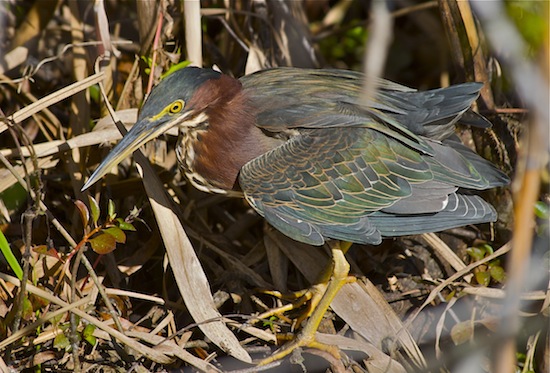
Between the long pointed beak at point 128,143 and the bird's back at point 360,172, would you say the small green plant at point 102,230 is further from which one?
the bird's back at point 360,172

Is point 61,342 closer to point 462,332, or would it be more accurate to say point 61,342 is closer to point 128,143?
point 128,143

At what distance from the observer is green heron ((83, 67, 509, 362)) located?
238cm

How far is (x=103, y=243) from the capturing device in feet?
7.29

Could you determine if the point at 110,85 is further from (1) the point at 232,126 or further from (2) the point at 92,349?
(2) the point at 92,349

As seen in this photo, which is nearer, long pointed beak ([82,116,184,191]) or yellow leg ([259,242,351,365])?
long pointed beak ([82,116,184,191])

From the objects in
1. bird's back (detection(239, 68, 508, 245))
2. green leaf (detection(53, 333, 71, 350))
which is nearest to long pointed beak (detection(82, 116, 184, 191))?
bird's back (detection(239, 68, 508, 245))

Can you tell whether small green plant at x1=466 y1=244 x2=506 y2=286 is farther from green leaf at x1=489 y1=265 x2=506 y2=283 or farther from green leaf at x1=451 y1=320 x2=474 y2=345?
green leaf at x1=451 y1=320 x2=474 y2=345

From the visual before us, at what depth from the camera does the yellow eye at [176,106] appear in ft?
7.64

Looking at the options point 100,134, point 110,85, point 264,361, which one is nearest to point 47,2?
point 110,85

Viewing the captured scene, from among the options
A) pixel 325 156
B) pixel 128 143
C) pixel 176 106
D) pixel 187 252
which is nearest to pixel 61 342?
pixel 187 252

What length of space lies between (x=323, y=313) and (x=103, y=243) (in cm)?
84

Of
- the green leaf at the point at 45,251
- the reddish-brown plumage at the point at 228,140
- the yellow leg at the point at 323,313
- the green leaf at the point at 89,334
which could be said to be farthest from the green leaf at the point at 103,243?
the yellow leg at the point at 323,313

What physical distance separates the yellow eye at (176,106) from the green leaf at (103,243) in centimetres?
48

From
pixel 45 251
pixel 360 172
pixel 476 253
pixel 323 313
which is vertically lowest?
pixel 323 313
